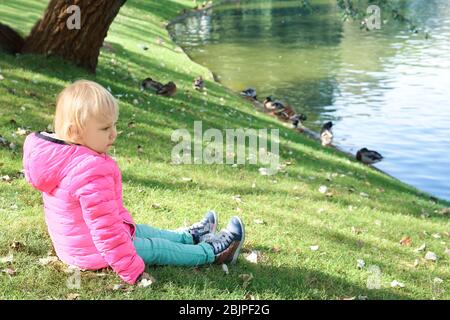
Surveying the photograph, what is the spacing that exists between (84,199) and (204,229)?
5.81 feet

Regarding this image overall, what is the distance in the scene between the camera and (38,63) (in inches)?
551

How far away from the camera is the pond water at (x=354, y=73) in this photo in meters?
20.2

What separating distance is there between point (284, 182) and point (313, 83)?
17487 mm

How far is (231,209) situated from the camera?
8805mm

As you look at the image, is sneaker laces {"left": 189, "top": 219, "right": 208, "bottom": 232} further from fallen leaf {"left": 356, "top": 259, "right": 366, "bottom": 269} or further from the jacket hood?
fallen leaf {"left": 356, "top": 259, "right": 366, "bottom": 269}

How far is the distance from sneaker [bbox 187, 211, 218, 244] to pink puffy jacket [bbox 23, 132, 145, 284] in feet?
3.46

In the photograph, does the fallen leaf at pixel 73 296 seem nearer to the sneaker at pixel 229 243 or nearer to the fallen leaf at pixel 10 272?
the fallen leaf at pixel 10 272

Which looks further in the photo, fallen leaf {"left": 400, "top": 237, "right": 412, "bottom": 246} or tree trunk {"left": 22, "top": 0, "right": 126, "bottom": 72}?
tree trunk {"left": 22, "top": 0, "right": 126, "bottom": 72}

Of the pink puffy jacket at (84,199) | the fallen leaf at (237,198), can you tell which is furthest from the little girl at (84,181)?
the fallen leaf at (237,198)

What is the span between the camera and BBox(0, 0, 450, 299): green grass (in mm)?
5980

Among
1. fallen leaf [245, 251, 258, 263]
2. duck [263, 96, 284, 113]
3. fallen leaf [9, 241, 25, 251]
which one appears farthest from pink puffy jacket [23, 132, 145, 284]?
duck [263, 96, 284, 113]

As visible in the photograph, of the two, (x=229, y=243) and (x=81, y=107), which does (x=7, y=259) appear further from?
(x=229, y=243)

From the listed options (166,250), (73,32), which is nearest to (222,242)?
(166,250)
